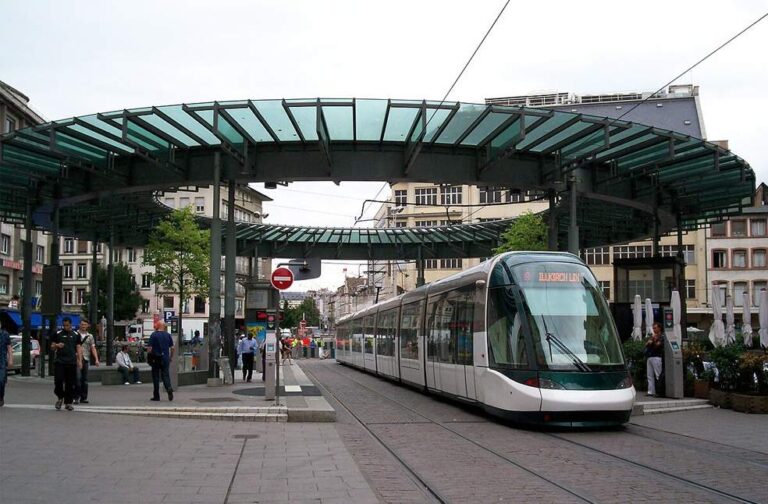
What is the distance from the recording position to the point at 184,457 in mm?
10625

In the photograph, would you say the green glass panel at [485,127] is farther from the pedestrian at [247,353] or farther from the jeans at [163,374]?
the jeans at [163,374]

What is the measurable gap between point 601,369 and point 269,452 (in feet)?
19.4

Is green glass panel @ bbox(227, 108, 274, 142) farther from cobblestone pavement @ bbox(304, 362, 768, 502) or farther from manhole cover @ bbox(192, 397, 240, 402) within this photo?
cobblestone pavement @ bbox(304, 362, 768, 502)

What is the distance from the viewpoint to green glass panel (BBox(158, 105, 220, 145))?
65.5ft

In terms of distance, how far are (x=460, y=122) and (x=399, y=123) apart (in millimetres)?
1660

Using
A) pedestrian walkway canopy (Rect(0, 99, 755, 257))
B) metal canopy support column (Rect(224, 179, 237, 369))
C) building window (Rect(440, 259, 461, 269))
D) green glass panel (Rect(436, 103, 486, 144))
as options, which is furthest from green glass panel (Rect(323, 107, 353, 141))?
building window (Rect(440, 259, 461, 269))

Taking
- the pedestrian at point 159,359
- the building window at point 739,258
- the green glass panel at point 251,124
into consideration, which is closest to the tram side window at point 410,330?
the green glass panel at point 251,124

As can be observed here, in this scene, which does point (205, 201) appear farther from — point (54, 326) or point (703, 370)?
point (703, 370)

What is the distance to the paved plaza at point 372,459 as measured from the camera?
838cm

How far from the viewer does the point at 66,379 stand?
15.9 metres

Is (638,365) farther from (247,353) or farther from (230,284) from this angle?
(230,284)

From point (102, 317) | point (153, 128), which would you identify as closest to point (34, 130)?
point (153, 128)

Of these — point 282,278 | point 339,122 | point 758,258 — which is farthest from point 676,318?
point 758,258

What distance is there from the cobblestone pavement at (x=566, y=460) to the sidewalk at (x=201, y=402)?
3.81ft
